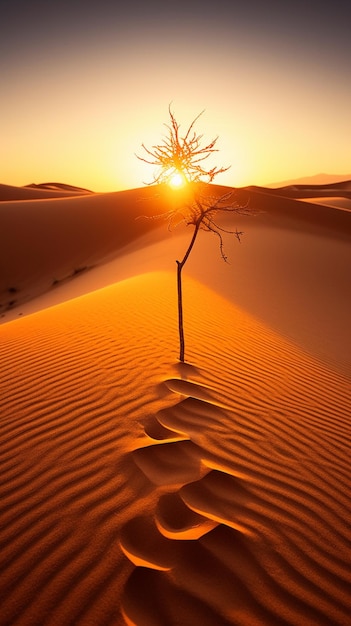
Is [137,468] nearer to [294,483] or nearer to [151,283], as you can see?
[294,483]

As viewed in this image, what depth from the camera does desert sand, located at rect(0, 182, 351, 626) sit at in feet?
6.06

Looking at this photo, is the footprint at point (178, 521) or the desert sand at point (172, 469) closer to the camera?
the desert sand at point (172, 469)

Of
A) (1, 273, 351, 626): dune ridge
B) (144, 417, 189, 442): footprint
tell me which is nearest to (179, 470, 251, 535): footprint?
(1, 273, 351, 626): dune ridge

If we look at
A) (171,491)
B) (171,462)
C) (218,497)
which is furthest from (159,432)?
(218,497)

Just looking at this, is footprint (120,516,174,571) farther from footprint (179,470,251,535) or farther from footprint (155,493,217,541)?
footprint (179,470,251,535)

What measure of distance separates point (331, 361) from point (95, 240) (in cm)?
1598

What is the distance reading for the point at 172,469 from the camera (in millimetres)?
2637

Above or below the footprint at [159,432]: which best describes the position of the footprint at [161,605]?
below

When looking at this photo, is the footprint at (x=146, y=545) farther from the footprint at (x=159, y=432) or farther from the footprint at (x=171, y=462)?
the footprint at (x=159, y=432)

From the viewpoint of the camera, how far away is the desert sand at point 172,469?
6.06 feet

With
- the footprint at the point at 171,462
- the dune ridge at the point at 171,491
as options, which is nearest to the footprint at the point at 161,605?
the dune ridge at the point at 171,491

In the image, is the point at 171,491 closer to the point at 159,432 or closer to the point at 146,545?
the point at 146,545

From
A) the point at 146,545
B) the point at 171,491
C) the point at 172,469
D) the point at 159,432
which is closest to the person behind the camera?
the point at 146,545

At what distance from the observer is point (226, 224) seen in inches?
632
